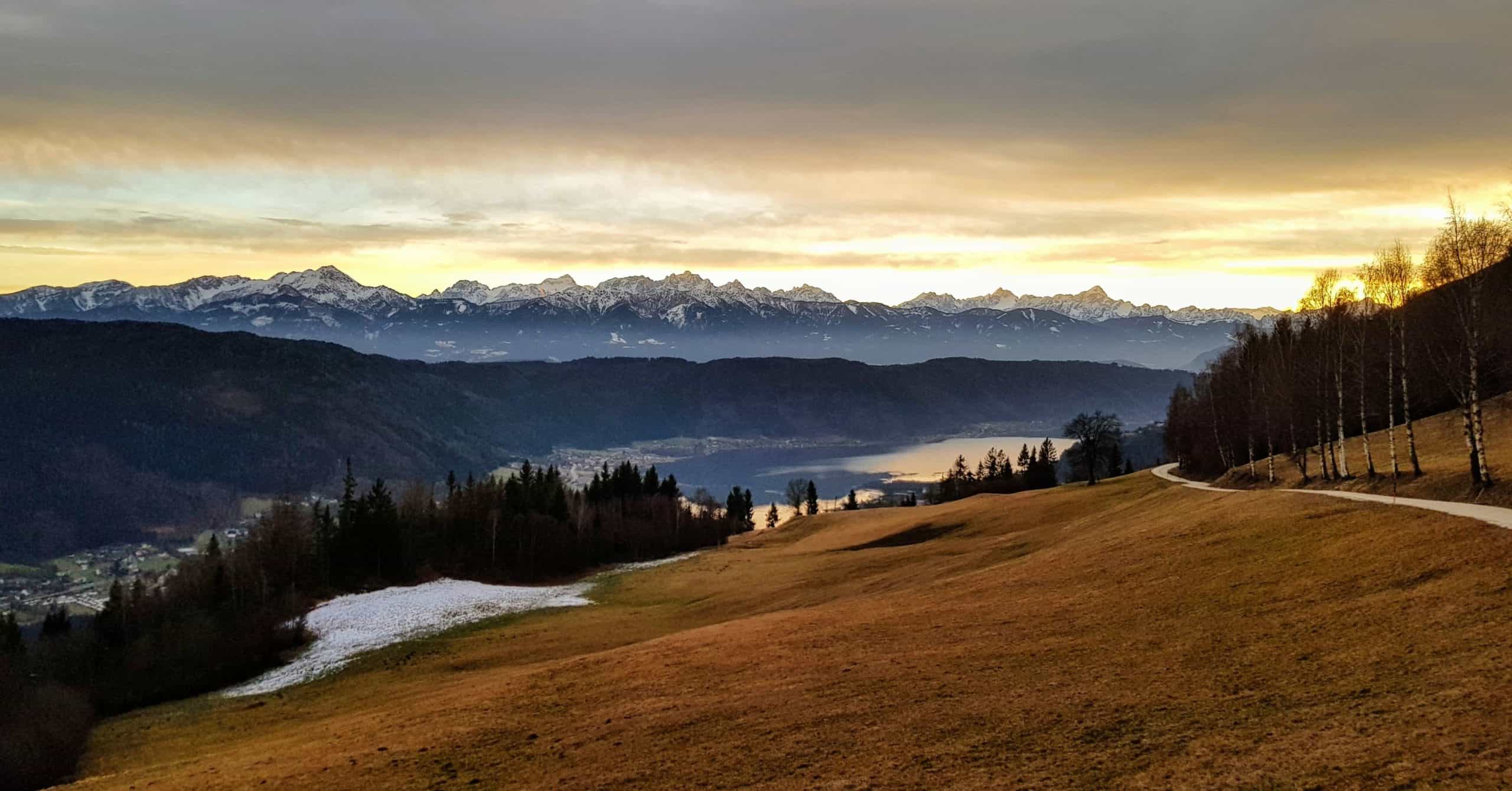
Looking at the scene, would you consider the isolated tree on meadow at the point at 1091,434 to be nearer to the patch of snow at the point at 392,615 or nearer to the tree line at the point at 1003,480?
the tree line at the point at 1003,480

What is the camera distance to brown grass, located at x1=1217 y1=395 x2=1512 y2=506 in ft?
115

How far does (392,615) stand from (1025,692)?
179 feet

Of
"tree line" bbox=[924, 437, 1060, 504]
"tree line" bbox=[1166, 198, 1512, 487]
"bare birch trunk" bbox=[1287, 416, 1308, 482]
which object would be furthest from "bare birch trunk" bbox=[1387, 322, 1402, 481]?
"tree line" bbox=[924, 437, 1060, 504]

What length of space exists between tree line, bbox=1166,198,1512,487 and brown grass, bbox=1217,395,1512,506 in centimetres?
51

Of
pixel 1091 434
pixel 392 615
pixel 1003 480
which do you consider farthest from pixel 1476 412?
pixel 1003 480

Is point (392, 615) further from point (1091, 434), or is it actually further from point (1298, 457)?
point (1091, 434)

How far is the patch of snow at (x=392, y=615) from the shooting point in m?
50.0

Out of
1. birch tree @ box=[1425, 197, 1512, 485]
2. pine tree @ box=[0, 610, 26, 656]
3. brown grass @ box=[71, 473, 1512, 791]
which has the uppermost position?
birch tree @ box=[1425, 197, 1512, 485]

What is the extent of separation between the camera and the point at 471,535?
10369cm

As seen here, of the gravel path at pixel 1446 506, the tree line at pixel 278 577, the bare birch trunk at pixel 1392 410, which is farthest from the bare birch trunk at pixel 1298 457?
the tree line at pixel 278 577

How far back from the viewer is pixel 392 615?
6225 centimetres

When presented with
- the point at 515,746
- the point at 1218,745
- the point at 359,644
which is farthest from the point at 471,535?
the point at 1218,745

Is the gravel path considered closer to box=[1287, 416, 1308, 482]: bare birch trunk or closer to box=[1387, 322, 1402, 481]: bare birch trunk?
box=[1387, 322, 1402, 481]: bare birch trunk

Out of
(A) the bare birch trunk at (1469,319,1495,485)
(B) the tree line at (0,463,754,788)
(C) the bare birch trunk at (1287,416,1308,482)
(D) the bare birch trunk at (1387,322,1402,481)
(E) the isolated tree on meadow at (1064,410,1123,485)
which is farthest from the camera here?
(E) the isolated tree on meadow at (1064,410,1123,485)
